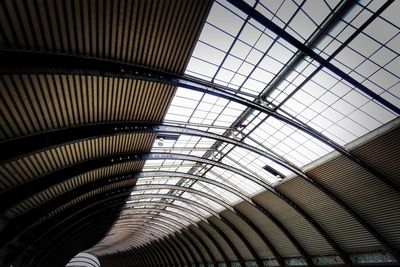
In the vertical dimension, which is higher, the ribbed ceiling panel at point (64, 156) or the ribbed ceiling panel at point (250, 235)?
the ribbed ceiling panel at point (250, 235)

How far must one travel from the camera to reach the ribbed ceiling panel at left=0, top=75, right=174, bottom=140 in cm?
1246

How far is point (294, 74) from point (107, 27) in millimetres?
10766

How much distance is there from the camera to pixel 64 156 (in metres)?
20.0

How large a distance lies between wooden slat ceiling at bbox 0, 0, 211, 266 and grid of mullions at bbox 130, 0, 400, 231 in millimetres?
1872

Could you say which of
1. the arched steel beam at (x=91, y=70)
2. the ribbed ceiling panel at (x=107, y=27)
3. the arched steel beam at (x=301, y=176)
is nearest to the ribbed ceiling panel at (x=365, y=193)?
the arched steel beam at (x=301, y=176)

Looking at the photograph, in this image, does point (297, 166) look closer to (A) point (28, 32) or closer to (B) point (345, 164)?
(B) point (345, 164)

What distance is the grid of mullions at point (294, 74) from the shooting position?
1377 cm

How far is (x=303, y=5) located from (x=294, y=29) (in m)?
1.47

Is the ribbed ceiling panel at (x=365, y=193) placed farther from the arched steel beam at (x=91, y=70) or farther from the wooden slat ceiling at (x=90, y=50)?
the wooden slat ceiling at (x=90, y=50)

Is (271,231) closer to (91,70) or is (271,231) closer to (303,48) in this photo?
(303,48)

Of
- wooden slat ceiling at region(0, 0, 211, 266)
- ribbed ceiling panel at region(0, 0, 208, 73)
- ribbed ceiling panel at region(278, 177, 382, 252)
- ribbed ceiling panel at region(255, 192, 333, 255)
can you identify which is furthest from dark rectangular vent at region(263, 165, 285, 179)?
ribbed ceiling panel at region(0, 0, 208, 73)

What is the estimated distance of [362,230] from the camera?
25391mm

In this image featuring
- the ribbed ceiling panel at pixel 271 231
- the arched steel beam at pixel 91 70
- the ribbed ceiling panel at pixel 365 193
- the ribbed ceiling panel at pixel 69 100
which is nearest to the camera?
the arched steel beam at pixel 91 70

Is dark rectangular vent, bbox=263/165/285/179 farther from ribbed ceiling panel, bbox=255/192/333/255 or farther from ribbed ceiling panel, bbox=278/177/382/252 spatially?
ribbed ceiling panel, bbox=255/192/333/255
